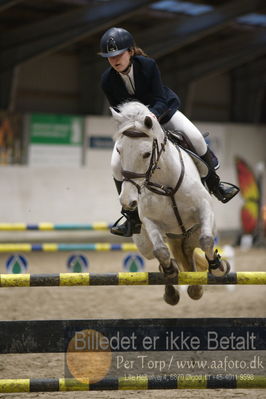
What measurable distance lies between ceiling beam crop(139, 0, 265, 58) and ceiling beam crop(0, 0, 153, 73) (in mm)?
1896

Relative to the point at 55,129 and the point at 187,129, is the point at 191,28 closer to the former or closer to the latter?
the point at 55,129

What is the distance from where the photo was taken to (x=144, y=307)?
25.0ft

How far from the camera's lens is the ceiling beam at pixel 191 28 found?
1418 cm

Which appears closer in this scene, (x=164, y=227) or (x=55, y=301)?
(x=164, y=227)

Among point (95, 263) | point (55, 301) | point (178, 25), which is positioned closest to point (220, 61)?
point (178, 25)

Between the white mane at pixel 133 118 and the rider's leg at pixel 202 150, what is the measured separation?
0.73m

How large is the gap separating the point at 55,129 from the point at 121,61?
38.1ft

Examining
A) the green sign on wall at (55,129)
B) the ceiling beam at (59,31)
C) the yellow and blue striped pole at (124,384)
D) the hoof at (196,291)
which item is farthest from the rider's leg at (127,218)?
the green sign on wall at (55,129)

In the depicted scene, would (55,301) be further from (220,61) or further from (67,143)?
(220,61)

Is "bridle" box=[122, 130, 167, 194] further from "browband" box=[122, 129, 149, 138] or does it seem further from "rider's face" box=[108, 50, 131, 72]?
"rider's face" box=[108, 50, 131, 72]

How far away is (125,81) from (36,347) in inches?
70.7

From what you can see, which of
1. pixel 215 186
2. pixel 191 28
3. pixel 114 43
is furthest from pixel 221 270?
pixel 191 28

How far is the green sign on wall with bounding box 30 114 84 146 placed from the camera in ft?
50.1

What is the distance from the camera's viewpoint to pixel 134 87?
14.1ft
